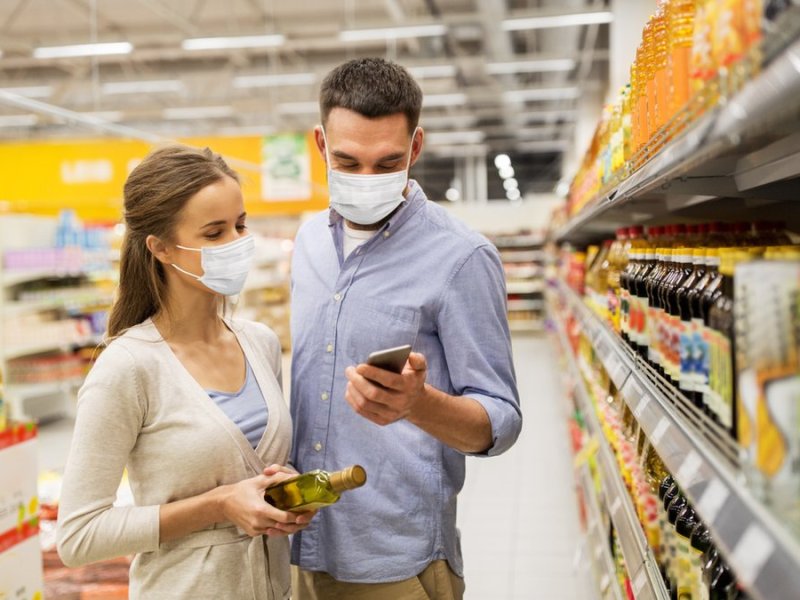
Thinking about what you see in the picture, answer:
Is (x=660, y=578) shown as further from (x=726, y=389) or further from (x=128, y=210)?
(x=128, y=210)

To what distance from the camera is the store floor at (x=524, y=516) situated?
13.9 ft

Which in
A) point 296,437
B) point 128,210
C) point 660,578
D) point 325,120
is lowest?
point 660,578

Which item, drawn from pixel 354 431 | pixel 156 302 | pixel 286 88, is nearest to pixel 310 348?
pixel 354 431

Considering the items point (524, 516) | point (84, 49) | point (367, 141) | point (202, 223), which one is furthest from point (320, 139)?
point (84, 49)

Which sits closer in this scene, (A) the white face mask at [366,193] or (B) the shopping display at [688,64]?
(B) the shopping display at [688,64]

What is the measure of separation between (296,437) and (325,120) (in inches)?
29.4

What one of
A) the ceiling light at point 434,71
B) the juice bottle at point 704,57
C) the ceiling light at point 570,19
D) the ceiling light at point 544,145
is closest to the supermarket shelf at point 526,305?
the ceiling light at point 434,71

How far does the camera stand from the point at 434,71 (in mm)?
13367

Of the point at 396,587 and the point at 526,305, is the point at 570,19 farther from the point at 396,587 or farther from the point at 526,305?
the point at 396,587

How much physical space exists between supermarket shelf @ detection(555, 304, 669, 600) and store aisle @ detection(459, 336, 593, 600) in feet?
3.95

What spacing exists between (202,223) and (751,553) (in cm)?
134

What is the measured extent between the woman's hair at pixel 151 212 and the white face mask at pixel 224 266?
0.24ft

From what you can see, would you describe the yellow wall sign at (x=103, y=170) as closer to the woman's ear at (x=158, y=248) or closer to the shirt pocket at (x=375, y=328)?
the woman's ear at (x=158, y=248)

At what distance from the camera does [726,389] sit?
1140 millimetres
